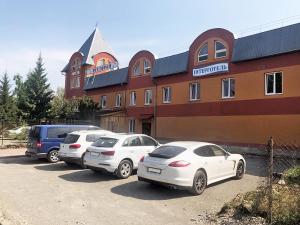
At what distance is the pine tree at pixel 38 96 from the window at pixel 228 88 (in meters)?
24.6

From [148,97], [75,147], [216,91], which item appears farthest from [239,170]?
[148,97]

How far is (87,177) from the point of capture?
497 inches

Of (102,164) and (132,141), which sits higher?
(132,141)

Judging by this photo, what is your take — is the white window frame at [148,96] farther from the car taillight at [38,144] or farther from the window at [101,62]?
the car taillight at [38,144]

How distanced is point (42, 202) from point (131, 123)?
75.3 feet

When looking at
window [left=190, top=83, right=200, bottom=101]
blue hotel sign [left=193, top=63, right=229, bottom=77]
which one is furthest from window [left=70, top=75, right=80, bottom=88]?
blue hotel sign [left=193, top=63, right=229, bottom=77]

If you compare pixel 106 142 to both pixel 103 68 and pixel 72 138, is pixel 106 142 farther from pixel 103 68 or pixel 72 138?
pixel 103 68

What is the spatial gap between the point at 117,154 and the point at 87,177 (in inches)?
60.7

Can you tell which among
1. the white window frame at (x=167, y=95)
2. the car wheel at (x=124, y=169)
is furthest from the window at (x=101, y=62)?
the car wheel at (x=124, y=169)

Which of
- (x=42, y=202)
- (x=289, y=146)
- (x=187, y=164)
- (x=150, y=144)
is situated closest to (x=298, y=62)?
(x=289, y=146)

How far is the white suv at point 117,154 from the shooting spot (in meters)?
12.0

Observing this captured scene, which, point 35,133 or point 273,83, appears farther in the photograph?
point 273,83

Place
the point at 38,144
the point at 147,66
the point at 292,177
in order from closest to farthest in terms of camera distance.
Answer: the point at 292,177
the point at 38,144
the point at 147,66

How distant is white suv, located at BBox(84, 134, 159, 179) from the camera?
12.0 metres
